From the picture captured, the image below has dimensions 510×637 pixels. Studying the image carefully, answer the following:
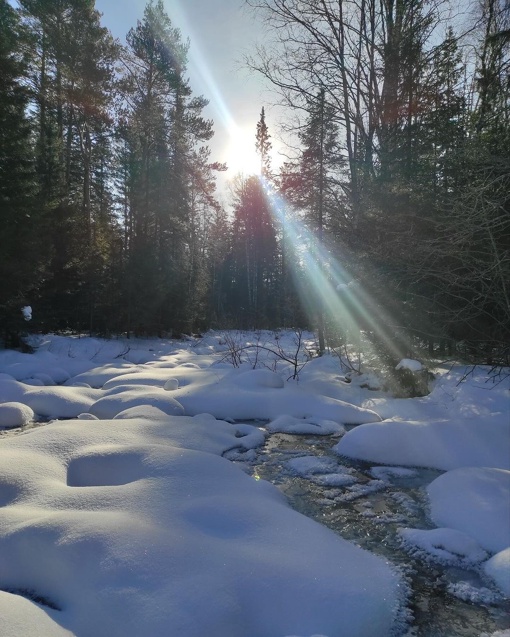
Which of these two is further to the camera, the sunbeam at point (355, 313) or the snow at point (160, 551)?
the sunbeam at point (355, 313)

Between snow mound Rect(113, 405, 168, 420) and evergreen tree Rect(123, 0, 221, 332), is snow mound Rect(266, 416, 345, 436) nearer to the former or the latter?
snow mound Rect(113, 405, 168, 420)

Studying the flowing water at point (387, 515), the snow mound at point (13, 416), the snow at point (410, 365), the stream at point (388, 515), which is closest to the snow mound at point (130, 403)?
the snow mound at point (13, 416)

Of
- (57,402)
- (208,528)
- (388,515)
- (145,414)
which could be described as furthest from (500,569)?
(57,402)

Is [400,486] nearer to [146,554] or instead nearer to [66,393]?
[146,554]

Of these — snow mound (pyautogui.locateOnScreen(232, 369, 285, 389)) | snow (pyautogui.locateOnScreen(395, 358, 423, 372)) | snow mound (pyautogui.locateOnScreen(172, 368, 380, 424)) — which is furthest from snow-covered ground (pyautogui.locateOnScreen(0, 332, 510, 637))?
snow mound (pyautogui.locateOnScreen(232, 369, 285, 389))

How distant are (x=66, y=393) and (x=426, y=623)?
17.3ft

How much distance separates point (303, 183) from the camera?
11328mm

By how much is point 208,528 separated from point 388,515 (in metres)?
1.43

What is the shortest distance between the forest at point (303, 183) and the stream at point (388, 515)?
6.53 ft

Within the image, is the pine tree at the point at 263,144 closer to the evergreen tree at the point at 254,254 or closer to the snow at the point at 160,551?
the evergreen tree at the point at 254,254

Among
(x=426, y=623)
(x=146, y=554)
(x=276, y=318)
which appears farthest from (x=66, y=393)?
(x=276, y=318)

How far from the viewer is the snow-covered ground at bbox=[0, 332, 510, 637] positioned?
1.67 meters

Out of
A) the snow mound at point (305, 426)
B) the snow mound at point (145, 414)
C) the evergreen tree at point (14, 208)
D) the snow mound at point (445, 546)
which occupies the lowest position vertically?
the snow mound at point (305, 426)

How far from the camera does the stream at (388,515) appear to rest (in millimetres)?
1926
